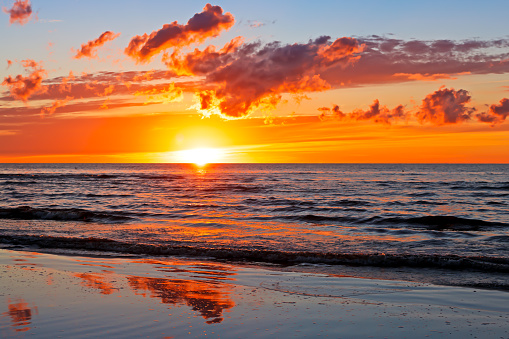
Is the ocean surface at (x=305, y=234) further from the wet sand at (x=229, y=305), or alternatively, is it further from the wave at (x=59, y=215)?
the wet sand at (x=229, y=305)

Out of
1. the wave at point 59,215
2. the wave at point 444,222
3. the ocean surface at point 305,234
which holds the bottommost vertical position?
the wave at point 444,222

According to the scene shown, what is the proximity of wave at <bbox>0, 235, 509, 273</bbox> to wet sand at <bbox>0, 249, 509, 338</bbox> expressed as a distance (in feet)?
8.04

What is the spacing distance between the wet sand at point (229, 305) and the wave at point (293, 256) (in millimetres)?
2451

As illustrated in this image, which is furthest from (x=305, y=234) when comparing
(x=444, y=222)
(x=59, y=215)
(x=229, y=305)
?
(x=59, y=215)

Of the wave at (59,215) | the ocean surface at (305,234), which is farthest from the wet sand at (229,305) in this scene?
the wave at (59,215)

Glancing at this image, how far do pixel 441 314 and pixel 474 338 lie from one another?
1.25 metres

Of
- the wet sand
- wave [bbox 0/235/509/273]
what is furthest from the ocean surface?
the wet sand

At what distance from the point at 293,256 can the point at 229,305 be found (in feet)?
21.3

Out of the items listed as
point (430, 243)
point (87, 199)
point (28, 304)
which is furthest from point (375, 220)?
point (87, 199)

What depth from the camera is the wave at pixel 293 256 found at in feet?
43.2

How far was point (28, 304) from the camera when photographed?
777 centimetres

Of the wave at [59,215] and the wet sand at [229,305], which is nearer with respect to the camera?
the wet sand at [229,305]

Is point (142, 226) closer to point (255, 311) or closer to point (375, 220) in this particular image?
point (375, 220)

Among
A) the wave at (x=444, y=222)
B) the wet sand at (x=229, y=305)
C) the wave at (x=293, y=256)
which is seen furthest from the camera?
the wave at (x=444, y=222)
